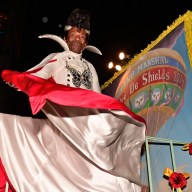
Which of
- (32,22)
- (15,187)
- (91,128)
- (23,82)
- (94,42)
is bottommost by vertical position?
(15,187)

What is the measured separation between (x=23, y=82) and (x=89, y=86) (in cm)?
71

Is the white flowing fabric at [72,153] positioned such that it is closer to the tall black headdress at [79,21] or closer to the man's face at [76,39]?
the man's face at [76,39]

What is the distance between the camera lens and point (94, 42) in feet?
17.9

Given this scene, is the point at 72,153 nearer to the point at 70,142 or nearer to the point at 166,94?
the point at 70,142

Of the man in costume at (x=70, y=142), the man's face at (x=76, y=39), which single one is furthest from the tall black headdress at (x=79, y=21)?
the man in costume at (x=70, y=142)

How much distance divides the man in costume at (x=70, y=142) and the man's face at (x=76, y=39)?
72cm

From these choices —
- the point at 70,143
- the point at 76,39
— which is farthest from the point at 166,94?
the point at 70,143

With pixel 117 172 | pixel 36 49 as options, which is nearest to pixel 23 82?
pixel 117 172

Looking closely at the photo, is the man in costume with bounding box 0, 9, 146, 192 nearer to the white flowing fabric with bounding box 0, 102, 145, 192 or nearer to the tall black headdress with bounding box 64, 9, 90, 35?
the white flowing fabric with bounding box 0, 102, 145, 192

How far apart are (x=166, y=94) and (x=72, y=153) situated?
1271 mm

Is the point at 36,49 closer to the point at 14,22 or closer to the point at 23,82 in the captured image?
the point at 14,22

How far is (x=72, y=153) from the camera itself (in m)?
2.14

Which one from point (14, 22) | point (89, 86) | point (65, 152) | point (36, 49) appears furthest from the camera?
point (14, 22)

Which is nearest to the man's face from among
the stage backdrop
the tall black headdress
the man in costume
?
the tall black headdress
